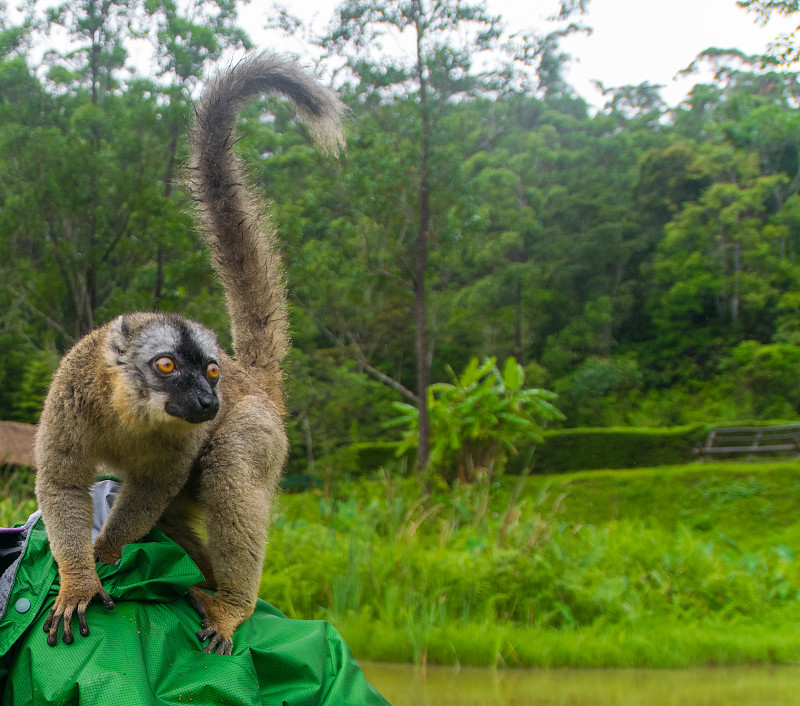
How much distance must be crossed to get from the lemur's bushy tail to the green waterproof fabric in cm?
105

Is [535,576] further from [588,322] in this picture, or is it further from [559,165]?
[559,165]

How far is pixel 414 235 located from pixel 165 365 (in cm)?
1031

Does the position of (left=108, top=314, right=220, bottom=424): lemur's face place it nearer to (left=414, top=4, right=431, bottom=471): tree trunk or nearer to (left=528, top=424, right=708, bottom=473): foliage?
(left=414, top=4, right=431, bottom=471): tree trunk

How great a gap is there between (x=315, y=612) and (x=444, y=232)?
301 inches

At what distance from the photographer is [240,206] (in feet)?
9.57

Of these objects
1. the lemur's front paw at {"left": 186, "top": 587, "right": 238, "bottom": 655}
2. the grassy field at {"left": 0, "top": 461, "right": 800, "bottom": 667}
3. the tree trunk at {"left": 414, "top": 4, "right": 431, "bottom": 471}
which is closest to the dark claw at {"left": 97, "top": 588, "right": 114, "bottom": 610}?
the lemur's front paw at {"left": 186, "top": 587, "right": 238, "bottom": 655}

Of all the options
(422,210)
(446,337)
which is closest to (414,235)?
(422,210)

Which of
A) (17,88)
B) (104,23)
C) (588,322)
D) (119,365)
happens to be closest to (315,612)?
(119,365)

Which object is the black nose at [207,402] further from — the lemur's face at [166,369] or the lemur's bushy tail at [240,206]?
the lemur's bushy tail at [240,206]

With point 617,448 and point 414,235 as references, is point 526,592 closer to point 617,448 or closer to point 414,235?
point 414,235

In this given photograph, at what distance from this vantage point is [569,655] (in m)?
4.80

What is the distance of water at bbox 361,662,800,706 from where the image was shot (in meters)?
4.15

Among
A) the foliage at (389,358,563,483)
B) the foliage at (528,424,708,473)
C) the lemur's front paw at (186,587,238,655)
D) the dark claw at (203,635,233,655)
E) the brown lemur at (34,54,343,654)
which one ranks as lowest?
the foliage at (528,424,708,473)

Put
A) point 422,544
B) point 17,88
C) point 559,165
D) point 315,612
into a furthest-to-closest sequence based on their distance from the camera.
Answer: point 559,165 < point 17,88 < point 422,544 < point 315,612
